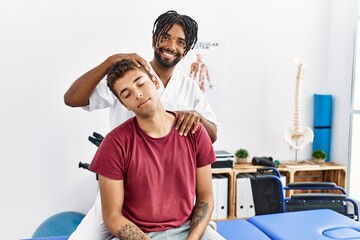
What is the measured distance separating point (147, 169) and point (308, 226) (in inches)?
36.5

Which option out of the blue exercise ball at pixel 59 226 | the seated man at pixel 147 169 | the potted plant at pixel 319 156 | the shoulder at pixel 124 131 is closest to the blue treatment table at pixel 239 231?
the seated man at pixel 147 169

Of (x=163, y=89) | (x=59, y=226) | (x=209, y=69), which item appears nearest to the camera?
(x=163, y=89)

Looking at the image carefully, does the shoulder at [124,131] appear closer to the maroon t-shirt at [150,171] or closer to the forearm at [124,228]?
the maroon t-shirt at [150,171]

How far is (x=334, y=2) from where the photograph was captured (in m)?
3.65

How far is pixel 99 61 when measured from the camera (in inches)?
122

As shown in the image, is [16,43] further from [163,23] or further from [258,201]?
[258,201]

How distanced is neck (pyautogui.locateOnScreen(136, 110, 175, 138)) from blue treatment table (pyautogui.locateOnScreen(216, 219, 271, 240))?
2.05 feet

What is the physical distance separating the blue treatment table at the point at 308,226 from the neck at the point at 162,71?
35.1 inches

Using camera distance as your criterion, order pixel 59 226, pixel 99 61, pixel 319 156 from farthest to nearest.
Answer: pixel 319 156, pixel 99 61, pixel 59 226


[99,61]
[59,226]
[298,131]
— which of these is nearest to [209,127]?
[59,226]

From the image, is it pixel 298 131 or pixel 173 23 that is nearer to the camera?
pixel 173 23

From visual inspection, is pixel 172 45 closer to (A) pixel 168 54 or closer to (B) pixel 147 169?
(A) pixel 168 54

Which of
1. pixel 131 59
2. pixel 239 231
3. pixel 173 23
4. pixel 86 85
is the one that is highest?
pixel 173 23

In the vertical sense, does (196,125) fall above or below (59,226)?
above
